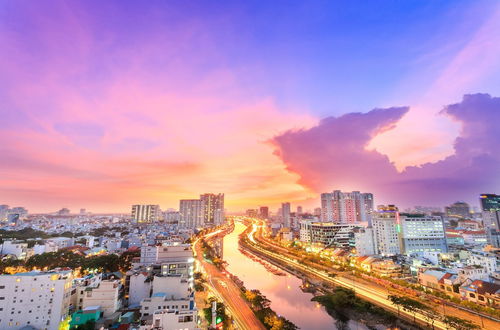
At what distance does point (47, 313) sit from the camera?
41.9 feet

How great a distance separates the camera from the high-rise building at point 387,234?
29.4 m

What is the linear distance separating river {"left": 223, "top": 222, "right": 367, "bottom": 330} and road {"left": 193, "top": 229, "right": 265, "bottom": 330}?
7.41 feet

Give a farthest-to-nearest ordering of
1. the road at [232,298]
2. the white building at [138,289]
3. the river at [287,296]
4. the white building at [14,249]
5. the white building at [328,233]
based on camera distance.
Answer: the white building at [328,233], the white building at [14,249], the white building at [138,289], the river at [287,296], the road at [232,298]

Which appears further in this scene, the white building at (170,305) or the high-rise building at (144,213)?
the high-rise building at (144,213)

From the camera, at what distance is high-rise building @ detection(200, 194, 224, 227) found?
75875 mm

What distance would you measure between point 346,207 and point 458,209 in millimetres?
45489

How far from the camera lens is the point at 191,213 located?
73.1m

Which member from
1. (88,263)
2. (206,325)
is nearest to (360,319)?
(206,325)

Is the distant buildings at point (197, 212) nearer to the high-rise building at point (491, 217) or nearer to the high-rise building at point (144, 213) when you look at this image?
the high-rise building at point (144, 213)

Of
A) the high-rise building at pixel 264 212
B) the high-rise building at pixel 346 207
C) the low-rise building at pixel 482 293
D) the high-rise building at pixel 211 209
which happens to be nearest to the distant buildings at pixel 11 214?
the high-rise building at pixel 211 209

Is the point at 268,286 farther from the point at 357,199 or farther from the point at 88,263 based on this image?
the point at 357,199

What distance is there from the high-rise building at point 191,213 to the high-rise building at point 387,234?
51.5 meters

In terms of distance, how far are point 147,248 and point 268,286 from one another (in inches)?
460

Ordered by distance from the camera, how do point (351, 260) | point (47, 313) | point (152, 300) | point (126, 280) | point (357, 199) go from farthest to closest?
point (357, 199) < point (351, 260) < point (126, 280) < point (152, 300) < point (47, 313)
